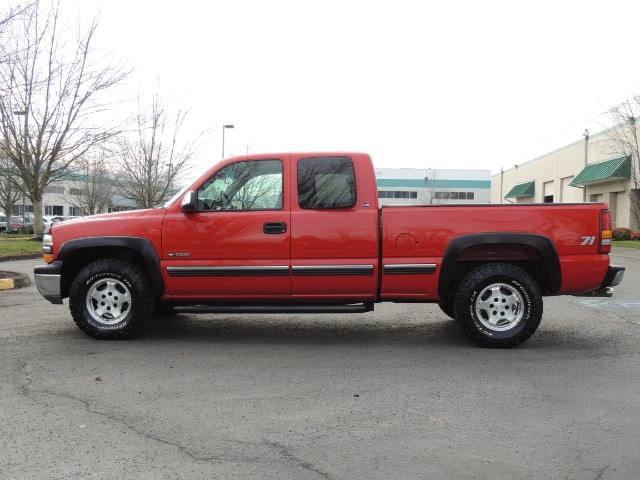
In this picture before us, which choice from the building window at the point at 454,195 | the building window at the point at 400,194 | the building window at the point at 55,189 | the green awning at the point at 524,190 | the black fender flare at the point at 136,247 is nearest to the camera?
the black fender flare at the point at 136,247

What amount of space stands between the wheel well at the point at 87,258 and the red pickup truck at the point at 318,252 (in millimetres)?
23

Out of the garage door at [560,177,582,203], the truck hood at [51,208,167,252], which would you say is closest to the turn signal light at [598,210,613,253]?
the truck hood at [51,208,167,252]

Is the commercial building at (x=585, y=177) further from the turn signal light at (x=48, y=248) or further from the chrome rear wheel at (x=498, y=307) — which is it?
the turn signal light at (x=48, y=248)

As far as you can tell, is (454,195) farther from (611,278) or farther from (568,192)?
(611,278)

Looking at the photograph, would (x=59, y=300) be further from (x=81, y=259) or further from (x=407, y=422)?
(x=407, y=422)

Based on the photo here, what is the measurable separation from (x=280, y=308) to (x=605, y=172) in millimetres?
31758

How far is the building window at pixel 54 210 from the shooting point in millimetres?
70750

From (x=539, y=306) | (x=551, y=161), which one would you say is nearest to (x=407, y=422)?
(x=539, y=306)

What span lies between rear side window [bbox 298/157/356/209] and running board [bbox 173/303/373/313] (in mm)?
1068

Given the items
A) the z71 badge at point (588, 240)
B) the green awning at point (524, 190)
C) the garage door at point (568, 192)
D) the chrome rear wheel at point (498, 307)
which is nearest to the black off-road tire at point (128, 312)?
the chrome rear wheel at point (498, 307)

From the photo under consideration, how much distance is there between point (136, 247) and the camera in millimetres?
5723

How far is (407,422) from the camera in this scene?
3598 mm

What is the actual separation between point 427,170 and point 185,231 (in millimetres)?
79465

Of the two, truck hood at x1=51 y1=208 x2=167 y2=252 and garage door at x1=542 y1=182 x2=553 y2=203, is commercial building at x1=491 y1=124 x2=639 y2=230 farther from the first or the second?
truck hood at x1=51 y1=208 x2=167 y2=252
